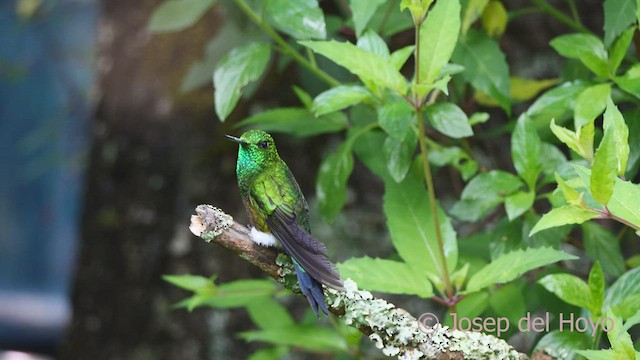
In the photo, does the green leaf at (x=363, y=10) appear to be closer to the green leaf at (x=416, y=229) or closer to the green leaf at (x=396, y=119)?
the green leaf at (x=396, y=119)

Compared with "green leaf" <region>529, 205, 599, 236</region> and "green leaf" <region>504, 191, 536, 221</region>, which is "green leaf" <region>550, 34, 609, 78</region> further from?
"green leaf" <region>529, 205, 599, 236</region>

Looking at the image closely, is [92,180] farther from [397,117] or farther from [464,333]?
[464,333]

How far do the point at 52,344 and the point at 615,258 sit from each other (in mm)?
3051

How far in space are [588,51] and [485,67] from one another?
17 cm

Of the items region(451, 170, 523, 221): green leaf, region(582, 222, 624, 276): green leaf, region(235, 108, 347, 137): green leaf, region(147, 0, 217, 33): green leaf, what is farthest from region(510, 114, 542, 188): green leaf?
region(147, 0, 217, 33): green leaf

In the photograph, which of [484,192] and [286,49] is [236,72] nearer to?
[286,49]

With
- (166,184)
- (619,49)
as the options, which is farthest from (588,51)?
(166,184)

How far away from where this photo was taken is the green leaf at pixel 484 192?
1.12 meters

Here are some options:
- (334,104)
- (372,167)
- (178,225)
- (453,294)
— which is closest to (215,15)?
(178,225)

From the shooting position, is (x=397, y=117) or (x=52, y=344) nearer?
(x=397, y=117)

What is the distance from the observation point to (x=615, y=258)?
1.13 m

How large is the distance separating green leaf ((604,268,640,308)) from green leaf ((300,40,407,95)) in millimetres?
371

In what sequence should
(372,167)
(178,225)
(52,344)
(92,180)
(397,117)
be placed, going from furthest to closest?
(52,344) → (92,180) → (178,225) → (372,167) → (397,117)

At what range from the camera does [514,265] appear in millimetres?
960
